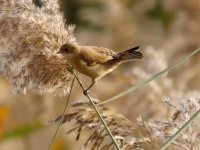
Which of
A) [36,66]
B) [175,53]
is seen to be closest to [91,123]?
[36,66]

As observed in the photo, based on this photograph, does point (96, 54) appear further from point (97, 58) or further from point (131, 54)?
point (131, 54)

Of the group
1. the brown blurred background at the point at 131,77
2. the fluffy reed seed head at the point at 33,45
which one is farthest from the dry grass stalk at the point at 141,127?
the brown blurred background at the point at 131,77

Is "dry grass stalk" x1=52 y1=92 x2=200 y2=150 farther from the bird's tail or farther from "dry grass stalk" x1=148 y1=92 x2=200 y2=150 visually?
the bird's tail

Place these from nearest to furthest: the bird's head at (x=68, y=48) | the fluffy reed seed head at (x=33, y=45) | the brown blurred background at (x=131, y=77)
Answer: the fluffy reed seed head at (x=33, y=45)
the bird's head at (x=68, y=48)
the brown blurred background at (x=131, y=77)

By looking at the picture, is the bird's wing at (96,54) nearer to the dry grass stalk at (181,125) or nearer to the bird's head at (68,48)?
the bird's head at (68,48)

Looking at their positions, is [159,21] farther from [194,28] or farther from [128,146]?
[128,146]


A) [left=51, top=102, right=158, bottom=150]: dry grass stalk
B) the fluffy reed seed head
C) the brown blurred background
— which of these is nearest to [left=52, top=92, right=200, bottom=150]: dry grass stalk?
[left=51, top=102, right=158, bottom=150]: dry grass stalk
